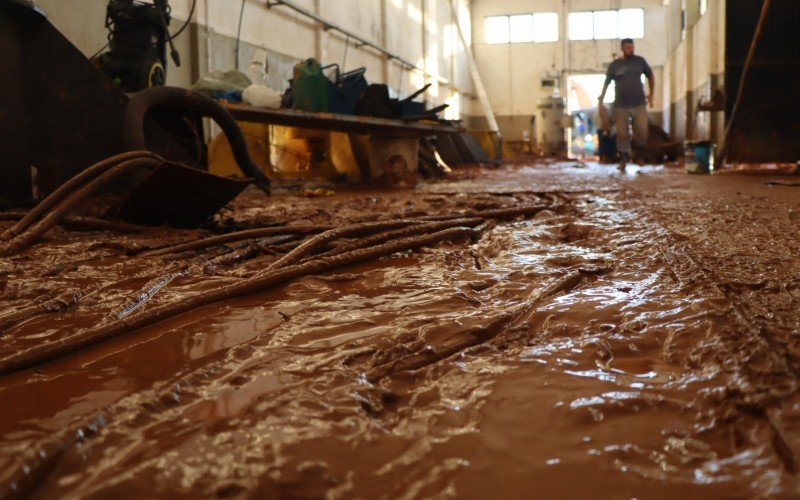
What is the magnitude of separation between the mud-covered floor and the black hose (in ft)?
5.20

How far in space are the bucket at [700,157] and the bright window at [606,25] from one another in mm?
16207

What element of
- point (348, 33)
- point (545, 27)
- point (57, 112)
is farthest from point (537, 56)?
point (57, 112)

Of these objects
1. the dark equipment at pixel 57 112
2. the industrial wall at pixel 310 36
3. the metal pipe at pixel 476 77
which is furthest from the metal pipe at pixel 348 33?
the dark equipment at pixel 57 112

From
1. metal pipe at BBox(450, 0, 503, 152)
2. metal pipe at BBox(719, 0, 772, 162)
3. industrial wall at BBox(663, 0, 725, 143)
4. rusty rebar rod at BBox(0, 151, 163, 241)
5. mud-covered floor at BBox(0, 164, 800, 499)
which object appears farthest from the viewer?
metal pipe at BBox(450, 0, 503, 152)

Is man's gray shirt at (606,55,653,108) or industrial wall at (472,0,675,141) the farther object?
industrial wall at (472,0,675,141)

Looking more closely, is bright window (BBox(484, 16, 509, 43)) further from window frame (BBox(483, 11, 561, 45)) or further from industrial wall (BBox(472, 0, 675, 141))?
industrial wall (BBox(472, 0, 675, 141))

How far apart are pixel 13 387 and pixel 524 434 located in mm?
1159

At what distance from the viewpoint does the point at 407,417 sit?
48.4 inches

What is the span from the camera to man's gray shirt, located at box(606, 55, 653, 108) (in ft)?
32.9

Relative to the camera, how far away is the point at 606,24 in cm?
2397

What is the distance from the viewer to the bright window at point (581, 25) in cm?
2403

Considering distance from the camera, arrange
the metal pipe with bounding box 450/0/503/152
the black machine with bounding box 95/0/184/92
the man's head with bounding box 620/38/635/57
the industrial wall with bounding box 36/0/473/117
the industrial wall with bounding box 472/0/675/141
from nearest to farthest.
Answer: the black machine with bounding box 95/0/184/92, the industrial wall with bounding box 36/0/473/117, the man's head with bounding box 620/38/635/57, the metal pipe with bounding box 450/0/503/152, the industrial wall with bounding box 472/0/675/141

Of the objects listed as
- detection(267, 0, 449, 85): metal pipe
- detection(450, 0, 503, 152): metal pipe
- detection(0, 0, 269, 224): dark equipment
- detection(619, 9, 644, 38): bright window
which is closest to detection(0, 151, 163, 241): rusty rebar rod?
detection(0, 0, 269, 224): dark equipment

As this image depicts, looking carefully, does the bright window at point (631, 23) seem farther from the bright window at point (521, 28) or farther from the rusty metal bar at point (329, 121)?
the rusty metal bar at point (329, 121)
